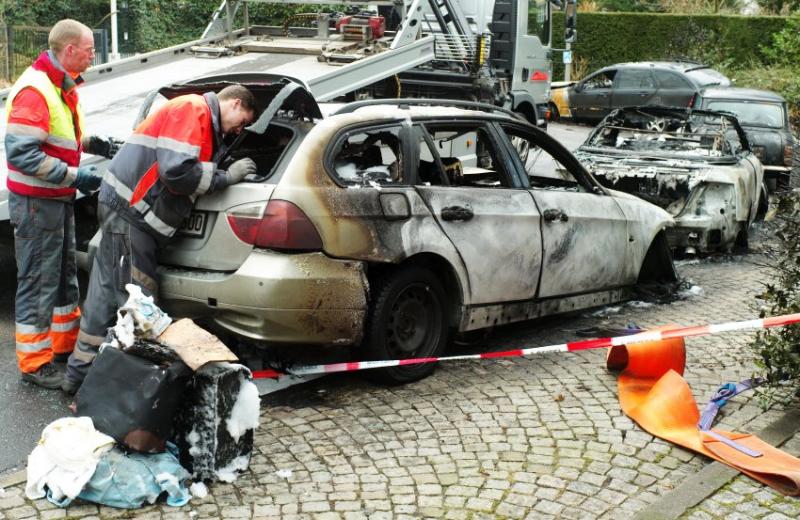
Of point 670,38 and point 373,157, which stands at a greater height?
point 670,38

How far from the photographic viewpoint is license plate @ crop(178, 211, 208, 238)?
5227 millimetres

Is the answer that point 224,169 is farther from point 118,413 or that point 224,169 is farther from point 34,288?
point 118,413

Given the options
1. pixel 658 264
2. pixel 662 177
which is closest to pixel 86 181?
pixel 658 264

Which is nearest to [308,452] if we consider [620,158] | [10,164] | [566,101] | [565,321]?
[10,164]

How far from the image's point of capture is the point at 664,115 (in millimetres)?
11133

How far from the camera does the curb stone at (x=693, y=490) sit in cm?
412

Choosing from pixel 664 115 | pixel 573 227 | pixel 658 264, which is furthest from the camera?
pixel 664 115

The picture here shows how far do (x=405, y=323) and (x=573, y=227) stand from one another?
1.63 m

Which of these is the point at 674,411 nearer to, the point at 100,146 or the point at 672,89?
the point at 100,146

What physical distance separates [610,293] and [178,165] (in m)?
3.56

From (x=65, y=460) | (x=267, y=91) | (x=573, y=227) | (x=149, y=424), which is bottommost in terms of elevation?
(x=65, y=460)

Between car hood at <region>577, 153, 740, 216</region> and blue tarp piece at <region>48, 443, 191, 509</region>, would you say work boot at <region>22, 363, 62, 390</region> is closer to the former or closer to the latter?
blue tarp piece at <region>48, 443, 191, 509</region>

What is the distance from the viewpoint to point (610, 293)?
280 inches

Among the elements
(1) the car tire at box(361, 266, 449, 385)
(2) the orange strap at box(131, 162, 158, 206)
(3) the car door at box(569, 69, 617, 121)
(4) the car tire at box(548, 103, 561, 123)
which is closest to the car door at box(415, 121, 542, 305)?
(1) the car tire at box(361, 266, 449, 385)
